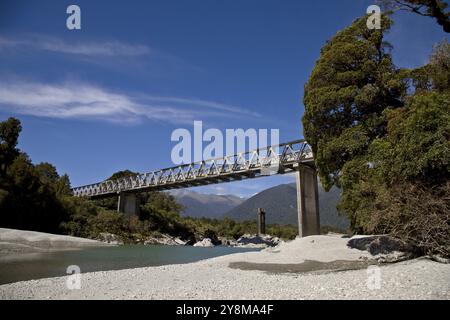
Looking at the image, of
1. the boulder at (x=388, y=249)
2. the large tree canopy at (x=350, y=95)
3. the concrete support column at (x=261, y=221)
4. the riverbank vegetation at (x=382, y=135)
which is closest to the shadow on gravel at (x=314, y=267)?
the boulder at (x=388, y=249)

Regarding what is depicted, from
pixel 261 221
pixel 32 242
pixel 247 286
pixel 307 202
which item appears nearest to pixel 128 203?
pixel 261 221

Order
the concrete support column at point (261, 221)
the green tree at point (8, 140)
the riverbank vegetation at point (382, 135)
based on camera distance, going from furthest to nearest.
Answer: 1. the concrete support column at point (261, 221)
2. the green tree at point (8, 140)
3. the riverbank vegetation at point (382, 135)

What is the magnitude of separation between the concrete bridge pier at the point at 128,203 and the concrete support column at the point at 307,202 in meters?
46.0

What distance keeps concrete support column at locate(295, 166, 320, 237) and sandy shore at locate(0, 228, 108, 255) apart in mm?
22649

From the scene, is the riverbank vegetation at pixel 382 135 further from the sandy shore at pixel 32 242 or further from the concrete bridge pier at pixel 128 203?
the concrete bridge pier at pixel 128 203

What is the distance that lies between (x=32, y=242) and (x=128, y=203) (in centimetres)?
4107

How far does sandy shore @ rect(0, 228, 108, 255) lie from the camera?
28.6 metres

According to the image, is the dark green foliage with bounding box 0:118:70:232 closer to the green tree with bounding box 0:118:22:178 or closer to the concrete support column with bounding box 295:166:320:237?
the green tree with bounding box 0:118:22:178

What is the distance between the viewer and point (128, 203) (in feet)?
241

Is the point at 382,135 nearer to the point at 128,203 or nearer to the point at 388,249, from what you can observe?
the point at 388,249

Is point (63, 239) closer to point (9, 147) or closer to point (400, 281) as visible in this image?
point (9, 147)

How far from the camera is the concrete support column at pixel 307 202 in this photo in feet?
110
